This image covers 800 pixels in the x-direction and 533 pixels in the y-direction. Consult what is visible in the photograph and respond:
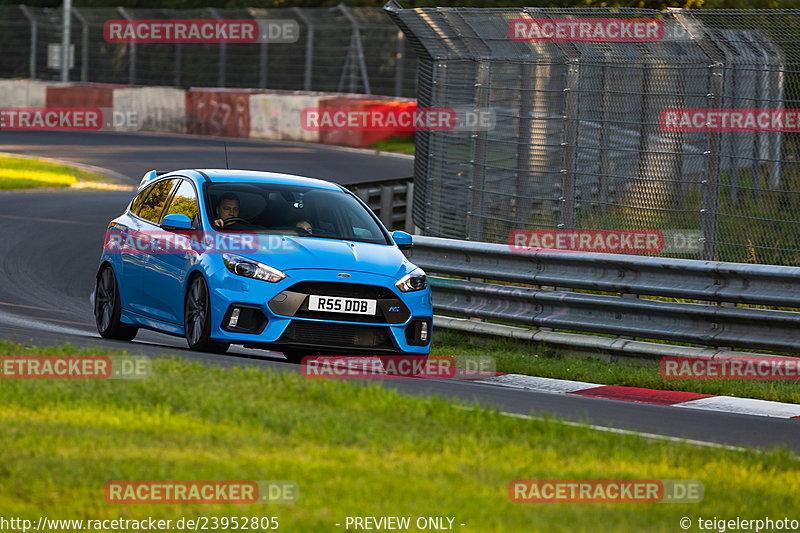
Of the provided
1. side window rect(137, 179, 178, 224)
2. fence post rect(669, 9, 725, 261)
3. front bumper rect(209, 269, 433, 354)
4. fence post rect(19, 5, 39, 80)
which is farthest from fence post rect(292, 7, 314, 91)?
front bumper rect(209, 269, 433, 354)

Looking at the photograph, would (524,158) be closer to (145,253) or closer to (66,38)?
(145,253)

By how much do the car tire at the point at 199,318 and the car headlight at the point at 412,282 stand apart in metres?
1.32

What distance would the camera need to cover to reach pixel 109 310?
11156mm

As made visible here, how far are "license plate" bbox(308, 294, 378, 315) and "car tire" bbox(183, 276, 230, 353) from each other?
28.3 inches

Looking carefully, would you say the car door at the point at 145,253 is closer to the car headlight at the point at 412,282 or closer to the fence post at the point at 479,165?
the car headlight at the point at 412,282

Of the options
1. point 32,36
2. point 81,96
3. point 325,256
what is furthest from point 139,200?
point 32,36

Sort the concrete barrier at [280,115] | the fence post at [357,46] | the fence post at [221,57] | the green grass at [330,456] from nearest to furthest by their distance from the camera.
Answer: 1. the green grass at [330,456]
2. the concrete barrier at [280,115]
3. the fence post at [357,46]
4. the fence post at [221,57]

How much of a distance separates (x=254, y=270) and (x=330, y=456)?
11.8 ft

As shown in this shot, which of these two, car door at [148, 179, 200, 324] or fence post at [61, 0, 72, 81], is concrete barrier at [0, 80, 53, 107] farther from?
car door at [148, 179, 200, 324]

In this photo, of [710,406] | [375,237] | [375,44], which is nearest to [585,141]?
[375,237]

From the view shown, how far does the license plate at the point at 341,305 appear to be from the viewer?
9.38 m

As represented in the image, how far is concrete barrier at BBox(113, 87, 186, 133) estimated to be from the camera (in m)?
38.7

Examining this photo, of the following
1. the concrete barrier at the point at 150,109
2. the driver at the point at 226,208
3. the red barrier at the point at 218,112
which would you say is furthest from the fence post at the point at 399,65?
the driver at the point at 226,208

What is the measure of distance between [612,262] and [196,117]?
28523 mm
